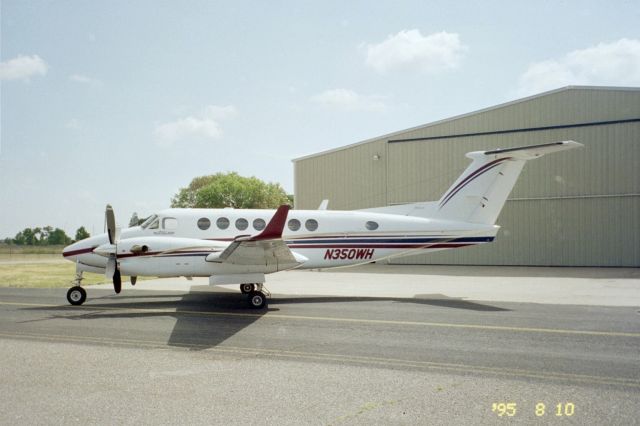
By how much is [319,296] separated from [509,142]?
17.9m

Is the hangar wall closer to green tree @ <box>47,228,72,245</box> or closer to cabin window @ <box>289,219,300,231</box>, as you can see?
cabin window @ <box>289,219,300,231</box>

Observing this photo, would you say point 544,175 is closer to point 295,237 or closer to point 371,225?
point 371,225

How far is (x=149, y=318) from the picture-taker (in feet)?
37.7

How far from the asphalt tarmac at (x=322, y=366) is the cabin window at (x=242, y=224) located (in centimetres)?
316

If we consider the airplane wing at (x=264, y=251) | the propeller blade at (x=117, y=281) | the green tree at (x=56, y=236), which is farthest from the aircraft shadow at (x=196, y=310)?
the green tree at (x=56, y=236)

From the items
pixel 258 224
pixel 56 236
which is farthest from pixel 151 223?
pixel 56 236

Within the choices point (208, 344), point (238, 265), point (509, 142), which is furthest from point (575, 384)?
point (509, 142)

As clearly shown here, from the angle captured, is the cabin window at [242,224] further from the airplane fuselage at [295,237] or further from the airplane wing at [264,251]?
the airplane wing at [264,251]

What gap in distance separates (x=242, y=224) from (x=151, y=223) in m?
2.67

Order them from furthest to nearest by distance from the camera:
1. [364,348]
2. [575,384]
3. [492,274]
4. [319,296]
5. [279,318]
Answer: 1. [492,274]
2. [319,296]
3. [279,318]
4. [364,348]
5. [575,384]

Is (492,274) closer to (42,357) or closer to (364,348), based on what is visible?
(364,348)

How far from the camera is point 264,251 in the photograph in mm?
12250

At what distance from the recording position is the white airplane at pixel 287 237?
42.3 feet

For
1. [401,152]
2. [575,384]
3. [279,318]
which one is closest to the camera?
[575,384]
